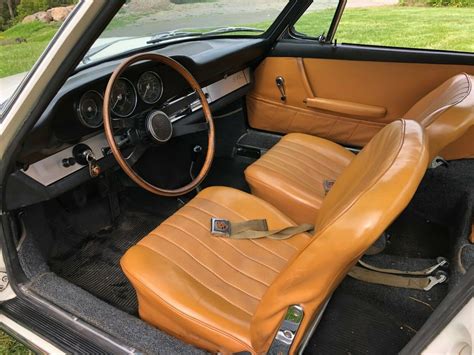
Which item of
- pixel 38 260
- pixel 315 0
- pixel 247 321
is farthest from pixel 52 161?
pixel 315 0

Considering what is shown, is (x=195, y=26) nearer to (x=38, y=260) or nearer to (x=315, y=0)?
(x=315, y=0)

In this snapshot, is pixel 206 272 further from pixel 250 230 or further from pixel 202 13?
pixel 202 13

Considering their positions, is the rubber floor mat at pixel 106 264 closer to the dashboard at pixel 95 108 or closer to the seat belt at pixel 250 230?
the dashboard at pixel 95 108

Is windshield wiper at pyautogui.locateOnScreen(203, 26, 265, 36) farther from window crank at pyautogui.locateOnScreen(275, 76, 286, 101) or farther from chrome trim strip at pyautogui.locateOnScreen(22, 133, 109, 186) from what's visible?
chrome trim strip at pyautogui.locateOnScreen(22, 133, 109, 186)

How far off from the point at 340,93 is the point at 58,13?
1762mm

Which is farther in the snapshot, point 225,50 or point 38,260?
point 225,50

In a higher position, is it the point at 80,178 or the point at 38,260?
the point at 80,178

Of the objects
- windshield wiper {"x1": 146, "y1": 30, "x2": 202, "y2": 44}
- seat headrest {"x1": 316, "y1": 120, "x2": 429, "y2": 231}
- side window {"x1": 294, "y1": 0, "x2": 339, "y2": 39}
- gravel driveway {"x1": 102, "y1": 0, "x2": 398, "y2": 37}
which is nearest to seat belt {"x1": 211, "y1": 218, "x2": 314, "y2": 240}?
seat headrest {"x1": 316, "y1": 120, "x2": 429, "y2": 231}

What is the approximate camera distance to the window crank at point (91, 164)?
171 centimetres

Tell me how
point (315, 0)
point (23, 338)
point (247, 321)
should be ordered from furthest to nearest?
point (315, 0), point (23, 338), point (247, 321)

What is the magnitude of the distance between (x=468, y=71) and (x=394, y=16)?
86 centimetres

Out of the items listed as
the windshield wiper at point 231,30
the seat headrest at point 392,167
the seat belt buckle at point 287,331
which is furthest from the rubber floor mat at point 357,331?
the windshield wiper at point 231,30

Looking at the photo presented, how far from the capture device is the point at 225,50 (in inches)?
95.0

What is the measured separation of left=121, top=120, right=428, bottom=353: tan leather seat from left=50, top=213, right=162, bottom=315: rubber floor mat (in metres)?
0.47
